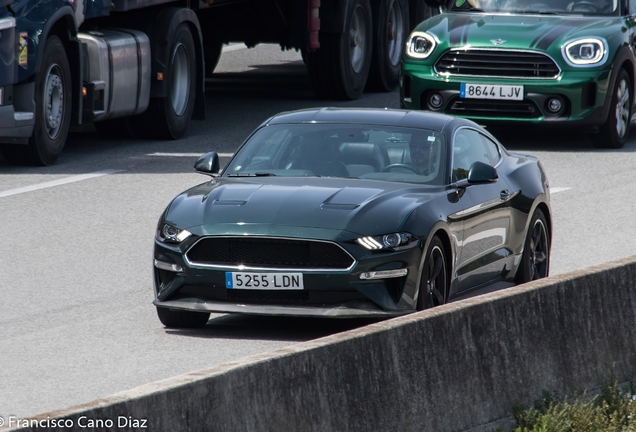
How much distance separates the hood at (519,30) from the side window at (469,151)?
6.46m

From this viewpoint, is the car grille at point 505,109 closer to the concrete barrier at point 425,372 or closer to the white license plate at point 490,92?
the white license plate at point 490,92

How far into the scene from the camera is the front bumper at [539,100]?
16781mm

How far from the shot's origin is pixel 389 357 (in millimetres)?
6266

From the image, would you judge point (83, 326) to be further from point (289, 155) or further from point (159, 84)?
point (159, 84)

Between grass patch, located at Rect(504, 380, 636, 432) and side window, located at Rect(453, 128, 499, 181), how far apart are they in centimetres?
206

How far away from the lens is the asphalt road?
7902mm

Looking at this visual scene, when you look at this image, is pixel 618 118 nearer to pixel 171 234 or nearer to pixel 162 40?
pixel 162 40

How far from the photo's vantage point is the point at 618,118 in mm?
17531

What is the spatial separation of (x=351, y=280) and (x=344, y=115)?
1.87 m

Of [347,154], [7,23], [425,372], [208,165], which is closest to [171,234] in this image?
[208,165]

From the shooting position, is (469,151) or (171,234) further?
(469,151)

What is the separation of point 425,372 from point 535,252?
4058 mm

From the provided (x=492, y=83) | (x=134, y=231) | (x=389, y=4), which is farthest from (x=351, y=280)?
(x=389, y=4)

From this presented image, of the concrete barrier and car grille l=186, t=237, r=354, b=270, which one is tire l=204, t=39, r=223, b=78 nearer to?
car grille l=186, t=237, r=354, b=270
